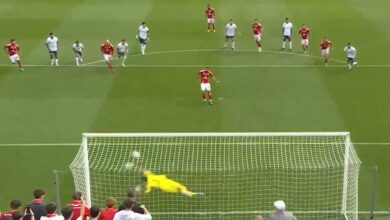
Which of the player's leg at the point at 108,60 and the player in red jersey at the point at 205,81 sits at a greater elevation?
the player's leg at the point at 108,60

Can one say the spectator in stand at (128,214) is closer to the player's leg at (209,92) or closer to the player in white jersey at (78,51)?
the player's leg at (209,92)

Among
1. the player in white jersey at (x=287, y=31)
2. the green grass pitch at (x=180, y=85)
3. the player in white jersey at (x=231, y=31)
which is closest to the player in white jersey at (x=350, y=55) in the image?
the green grass pitch at (x=180, y=85)

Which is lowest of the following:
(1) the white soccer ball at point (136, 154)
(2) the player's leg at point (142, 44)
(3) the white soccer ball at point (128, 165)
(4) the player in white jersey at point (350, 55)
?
(3) the white soccer ball at point (128, 165)

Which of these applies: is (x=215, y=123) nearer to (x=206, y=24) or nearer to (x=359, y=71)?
(x=359, y=71)

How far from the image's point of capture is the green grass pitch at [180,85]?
61.6 feet

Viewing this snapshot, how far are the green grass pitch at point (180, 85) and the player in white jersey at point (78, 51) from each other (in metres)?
0.50

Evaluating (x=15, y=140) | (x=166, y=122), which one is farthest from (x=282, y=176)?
(x=15, y=140)

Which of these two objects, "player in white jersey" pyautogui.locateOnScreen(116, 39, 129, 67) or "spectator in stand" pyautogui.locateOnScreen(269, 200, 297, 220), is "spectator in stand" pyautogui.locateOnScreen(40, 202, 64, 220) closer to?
"spectator in stand" pyautogui.locateOnScreen(269, 200, 297, 220)

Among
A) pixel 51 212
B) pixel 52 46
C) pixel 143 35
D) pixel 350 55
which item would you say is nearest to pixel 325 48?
pixel 350 55

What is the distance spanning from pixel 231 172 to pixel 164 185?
235 centimetres

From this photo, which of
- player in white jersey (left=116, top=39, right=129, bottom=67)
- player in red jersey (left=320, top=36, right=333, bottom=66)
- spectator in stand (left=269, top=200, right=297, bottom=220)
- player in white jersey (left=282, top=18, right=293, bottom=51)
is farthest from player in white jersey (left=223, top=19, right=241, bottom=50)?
spectator in stand (left=269, top=200, right=297, bottom=220)

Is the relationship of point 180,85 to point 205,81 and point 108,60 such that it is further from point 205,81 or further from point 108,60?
point 108,60

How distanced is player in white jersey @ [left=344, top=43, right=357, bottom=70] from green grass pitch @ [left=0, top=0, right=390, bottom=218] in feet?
1.17

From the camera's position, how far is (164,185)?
583 inches
